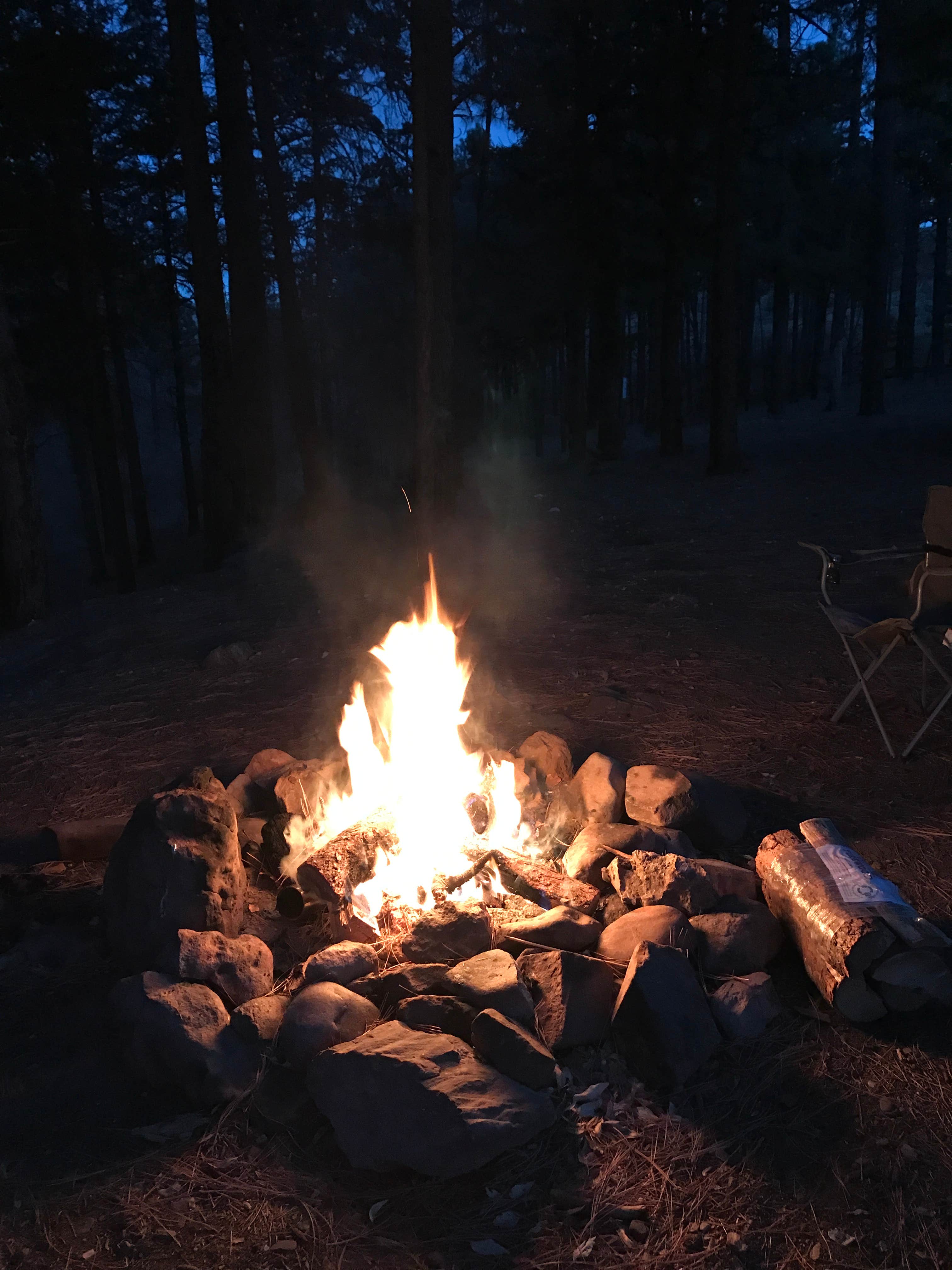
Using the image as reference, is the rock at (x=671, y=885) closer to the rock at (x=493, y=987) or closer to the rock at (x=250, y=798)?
the rock at (x=493, y=987)

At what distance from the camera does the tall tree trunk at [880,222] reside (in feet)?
58.4

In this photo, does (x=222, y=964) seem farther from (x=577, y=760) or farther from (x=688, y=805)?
(x=577, y=760)

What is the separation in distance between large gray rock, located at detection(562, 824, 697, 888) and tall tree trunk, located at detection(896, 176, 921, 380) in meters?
26.1

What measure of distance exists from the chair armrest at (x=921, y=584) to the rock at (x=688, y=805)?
1271 millimetres

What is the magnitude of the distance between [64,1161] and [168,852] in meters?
0.98

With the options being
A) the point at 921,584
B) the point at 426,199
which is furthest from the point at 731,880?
the point at 426,199

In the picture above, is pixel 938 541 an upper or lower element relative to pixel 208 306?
lower

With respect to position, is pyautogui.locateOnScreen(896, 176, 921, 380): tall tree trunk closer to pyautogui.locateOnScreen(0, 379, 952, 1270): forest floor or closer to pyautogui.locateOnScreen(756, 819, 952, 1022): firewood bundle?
pyautogui.locateOnScreen(0, 379, 952, 1270): forest floor

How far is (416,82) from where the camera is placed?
6266mm

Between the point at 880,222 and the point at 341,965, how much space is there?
71.4 ft

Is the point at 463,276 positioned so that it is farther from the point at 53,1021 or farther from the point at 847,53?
the point at 53,1021

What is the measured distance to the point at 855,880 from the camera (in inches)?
105

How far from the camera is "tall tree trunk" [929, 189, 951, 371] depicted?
27.5 m

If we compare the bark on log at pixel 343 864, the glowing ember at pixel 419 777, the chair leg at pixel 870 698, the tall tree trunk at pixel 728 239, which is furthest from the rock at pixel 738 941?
the tall tree trunk at pixel 728 239
